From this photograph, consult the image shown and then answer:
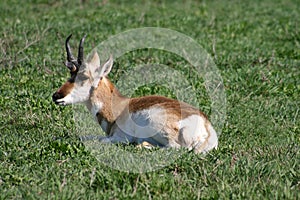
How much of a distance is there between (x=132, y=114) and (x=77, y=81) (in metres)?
0.77

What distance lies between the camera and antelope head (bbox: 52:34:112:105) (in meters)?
8.24

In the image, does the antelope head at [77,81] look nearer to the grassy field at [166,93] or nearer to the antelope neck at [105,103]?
the antelope neck at [105,103]

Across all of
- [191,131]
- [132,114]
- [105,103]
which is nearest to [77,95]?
[105,103]

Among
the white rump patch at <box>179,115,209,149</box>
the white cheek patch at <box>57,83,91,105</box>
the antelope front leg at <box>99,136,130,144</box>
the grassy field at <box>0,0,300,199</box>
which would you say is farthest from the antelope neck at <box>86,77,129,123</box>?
the white rump patch at <box>179,115,209,149</box>

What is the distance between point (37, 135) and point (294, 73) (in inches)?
217

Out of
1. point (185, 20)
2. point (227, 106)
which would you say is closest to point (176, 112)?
point (227, 106)

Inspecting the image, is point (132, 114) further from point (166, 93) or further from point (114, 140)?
point (166, 93)

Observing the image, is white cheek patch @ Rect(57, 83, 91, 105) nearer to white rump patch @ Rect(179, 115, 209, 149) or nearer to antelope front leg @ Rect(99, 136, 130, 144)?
antelope front leg @ Rect(99, 136, 130, 144)

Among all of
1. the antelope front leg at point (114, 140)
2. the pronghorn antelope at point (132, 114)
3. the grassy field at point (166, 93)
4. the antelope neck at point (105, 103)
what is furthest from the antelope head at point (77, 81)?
the antelope front leg at point (114, 140)

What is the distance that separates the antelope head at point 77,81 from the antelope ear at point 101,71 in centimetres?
2

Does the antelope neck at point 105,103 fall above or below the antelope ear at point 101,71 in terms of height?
below

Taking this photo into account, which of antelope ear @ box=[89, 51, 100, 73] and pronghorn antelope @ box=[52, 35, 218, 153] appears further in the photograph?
antelope ear @ box=[89, 51, 100, 73]

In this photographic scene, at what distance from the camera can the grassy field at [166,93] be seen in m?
6.48

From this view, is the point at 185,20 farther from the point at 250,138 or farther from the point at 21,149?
the point at 21,149
